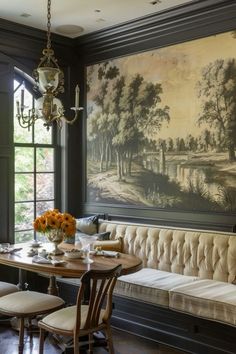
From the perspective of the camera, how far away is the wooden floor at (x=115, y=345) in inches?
154

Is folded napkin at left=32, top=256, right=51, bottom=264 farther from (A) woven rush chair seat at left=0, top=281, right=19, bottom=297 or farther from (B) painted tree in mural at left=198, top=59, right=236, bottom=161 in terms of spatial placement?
(B) painted tree in mural at left=198, top=59, right=236, bottom=161

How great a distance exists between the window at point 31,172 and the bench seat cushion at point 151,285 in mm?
1815

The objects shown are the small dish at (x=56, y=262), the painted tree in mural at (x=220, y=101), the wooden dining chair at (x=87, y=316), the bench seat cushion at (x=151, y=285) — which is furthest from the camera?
the painted tree in mural at (x=220, y=101)

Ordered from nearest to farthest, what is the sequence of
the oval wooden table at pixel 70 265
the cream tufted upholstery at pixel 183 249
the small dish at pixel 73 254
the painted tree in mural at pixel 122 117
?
the oval wooden table at pixel 70 265, the small dish at pixel 73 254, the cream tufted upholstery at pixel 183 249, the painted tree in mural at pixel 122 117

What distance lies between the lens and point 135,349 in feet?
Answer: 13.0

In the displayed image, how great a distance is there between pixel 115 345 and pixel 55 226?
1.23 metres

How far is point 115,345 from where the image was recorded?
406 centimetres

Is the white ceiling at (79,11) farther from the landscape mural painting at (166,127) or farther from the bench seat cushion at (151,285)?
the bench seat cushion at (151,285)

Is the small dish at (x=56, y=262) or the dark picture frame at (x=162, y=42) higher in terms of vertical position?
the dark picture frame at (x=162, y=42)

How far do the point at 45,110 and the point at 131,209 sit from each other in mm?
2096

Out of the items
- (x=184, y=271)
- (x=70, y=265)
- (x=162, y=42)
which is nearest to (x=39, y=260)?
(x=70, y=265)

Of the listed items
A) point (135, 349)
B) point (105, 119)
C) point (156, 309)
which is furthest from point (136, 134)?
point (135, 349)

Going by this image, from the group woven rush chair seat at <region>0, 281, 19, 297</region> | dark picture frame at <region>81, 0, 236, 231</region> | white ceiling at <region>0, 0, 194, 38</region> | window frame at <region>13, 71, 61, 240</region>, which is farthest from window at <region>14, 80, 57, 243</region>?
woven rush chair seat at <region>0, 281, 19, 297</region>

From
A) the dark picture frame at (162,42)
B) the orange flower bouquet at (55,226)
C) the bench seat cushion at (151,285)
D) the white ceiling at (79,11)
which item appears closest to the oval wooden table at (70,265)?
the orange flower bouquet at (55,226)
